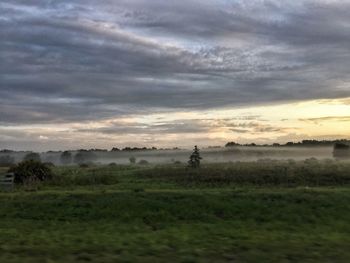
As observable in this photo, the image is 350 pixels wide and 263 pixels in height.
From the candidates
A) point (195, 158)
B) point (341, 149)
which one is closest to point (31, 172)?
point (195, 158)

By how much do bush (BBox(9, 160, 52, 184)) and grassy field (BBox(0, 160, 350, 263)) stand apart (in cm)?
1603

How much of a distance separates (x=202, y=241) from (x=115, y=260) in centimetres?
410

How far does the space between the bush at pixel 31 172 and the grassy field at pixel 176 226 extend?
1603cm

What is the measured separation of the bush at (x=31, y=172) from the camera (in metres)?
46.2

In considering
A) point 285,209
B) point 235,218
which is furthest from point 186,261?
point 285,209

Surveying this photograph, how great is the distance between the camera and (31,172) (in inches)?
1855

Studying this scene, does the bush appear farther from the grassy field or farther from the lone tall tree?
the lone tall tree

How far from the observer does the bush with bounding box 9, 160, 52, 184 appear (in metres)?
46.2

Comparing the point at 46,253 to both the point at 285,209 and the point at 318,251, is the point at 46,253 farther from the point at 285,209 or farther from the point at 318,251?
the point at 285,209

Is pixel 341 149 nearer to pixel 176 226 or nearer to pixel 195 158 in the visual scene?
pixel 195 158

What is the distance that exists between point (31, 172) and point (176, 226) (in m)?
28.7

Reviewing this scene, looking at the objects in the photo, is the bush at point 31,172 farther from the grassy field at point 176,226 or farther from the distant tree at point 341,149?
the distant tree at point 341,149

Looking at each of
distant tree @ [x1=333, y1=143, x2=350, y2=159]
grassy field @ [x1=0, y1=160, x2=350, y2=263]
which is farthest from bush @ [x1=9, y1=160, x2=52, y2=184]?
distant tree @ [x1=333, y1=143, x2=350, y2=159]

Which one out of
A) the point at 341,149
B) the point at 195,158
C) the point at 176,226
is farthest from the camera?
the point at 341,149
